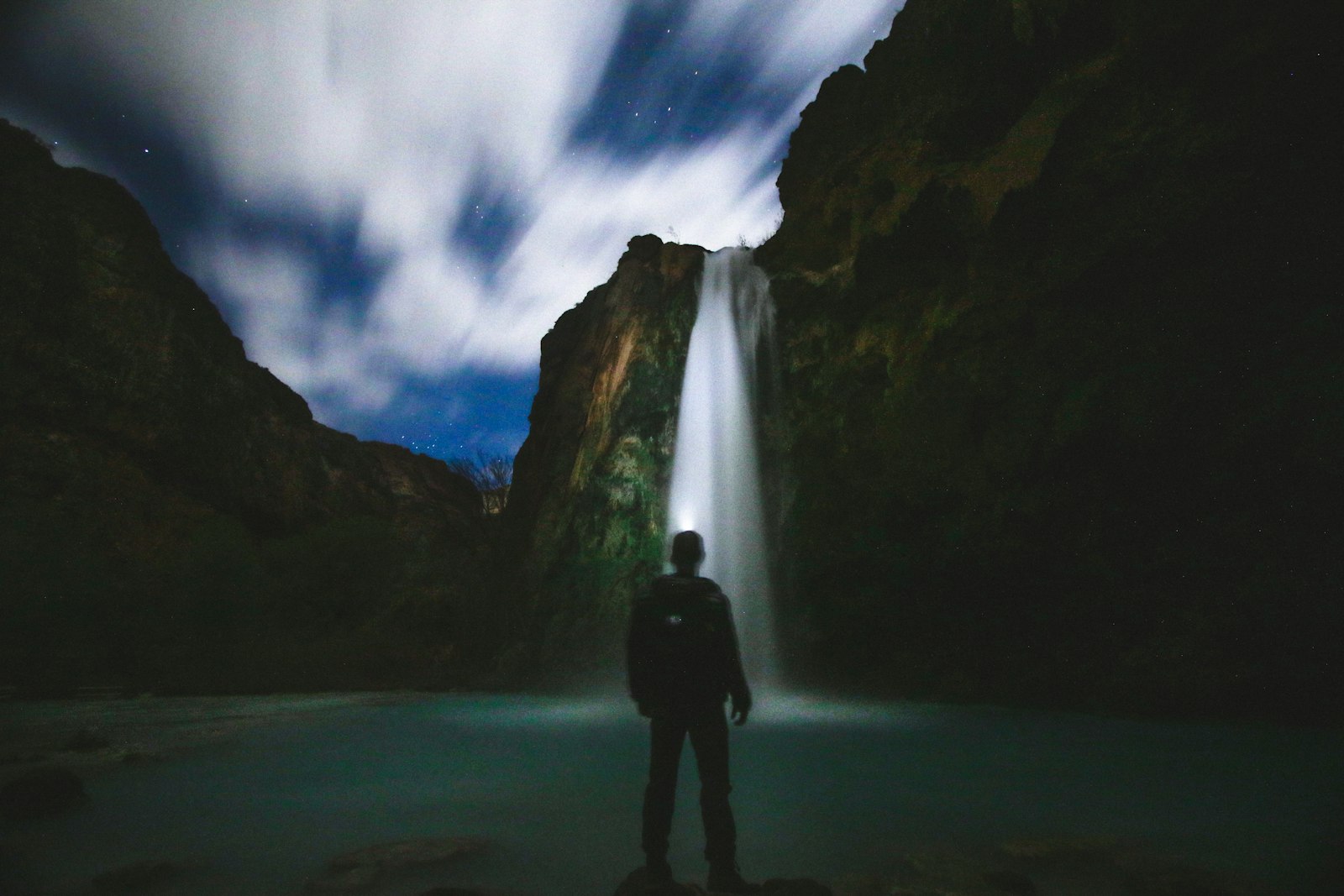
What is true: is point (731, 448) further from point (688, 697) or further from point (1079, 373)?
point (688, 697)

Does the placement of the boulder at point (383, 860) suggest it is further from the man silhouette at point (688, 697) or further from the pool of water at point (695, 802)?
the man silhouette at point (688, 697)

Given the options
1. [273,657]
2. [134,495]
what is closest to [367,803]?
[273,657]

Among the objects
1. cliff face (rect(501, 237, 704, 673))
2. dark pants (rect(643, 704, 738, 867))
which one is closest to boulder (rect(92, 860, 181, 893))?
dark pants (rect(643, 704, 738, 867))

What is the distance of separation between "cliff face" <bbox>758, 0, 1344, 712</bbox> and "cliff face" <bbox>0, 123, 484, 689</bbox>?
19.4m

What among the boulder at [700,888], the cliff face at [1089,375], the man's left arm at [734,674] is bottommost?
the boulder at [700,888]

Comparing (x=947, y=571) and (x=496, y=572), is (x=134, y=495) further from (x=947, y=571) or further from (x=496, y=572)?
(x=947, y=571)

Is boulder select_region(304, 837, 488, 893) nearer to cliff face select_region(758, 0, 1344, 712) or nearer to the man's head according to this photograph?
the man's head

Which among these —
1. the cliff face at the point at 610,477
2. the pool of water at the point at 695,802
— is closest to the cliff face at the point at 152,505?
the cliff face at the point at 610,477

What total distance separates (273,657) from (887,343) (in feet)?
83.2

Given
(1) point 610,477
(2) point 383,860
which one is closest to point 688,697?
(2) point 383,860

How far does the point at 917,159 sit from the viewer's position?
1319cm

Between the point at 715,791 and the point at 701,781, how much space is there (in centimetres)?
11

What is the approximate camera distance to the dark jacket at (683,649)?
3.06m

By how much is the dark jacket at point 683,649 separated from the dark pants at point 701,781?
95mm
